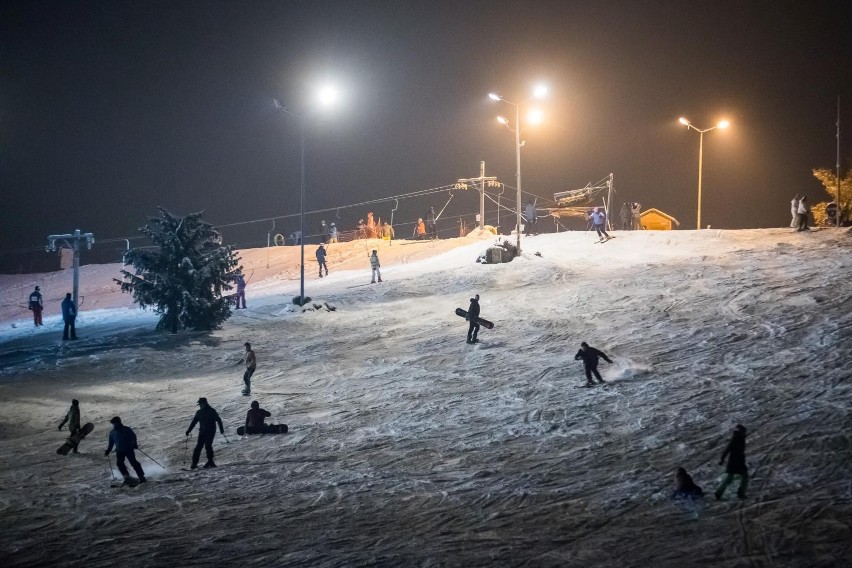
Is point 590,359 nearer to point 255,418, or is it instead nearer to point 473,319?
point 473,319

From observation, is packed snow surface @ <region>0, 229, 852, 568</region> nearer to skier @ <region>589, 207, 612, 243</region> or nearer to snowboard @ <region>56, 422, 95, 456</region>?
snowboard @ <region>56, 422, 95, 456</region>

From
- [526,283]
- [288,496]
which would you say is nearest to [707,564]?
[288,496]

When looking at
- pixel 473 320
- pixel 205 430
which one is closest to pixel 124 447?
pixel 205 430

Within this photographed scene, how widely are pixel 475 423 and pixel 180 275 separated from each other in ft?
48.4

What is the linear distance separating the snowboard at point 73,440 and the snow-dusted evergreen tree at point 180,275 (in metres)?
10.8

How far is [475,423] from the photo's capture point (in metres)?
14.7

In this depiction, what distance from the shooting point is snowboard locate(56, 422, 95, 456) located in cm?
1398

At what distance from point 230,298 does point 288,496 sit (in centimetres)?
1660

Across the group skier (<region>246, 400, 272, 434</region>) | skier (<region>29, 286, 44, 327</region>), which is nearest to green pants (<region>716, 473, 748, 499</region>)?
skier (<region>246, 400, 272, 434</region>)

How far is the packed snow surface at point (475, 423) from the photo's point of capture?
8898 mm

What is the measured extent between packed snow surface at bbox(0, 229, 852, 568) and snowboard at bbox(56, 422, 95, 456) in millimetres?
351

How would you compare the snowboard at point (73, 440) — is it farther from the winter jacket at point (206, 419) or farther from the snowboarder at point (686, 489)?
the snowboarder at point (686, 489)

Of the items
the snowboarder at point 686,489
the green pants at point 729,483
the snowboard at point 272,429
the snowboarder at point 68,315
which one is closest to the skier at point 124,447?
the snowboard at point 272,429

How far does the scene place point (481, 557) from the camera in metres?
8.33
